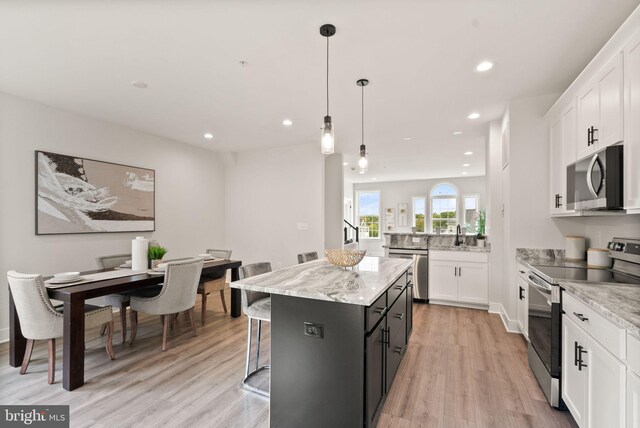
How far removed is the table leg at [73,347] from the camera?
2.23 meters

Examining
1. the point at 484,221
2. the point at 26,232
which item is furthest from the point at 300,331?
the point at 484,221

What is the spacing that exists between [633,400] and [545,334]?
1.06 metres

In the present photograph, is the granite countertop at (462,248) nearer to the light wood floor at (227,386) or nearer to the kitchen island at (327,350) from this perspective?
the light wood floor at (227,386)

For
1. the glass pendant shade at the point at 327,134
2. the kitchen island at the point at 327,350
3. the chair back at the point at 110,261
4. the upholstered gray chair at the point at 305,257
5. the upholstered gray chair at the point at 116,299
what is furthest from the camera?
the chair back at the point at 110,261

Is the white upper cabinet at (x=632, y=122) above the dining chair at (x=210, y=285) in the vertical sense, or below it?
above

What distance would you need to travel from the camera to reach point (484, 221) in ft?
15.8

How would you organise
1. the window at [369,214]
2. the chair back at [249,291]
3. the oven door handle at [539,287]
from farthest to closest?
the window at [369,214]
the chair back at [249,291]
the oven door handle at [539,287]

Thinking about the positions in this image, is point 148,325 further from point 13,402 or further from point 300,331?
point 300,331

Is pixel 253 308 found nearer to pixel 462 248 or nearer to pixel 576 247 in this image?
pixel 576 247

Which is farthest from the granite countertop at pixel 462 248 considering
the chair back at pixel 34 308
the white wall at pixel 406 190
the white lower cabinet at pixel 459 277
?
the white wall at pixel 406 190

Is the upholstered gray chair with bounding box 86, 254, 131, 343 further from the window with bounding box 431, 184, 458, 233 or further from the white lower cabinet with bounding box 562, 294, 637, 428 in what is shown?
the window with bounding box 431, 184, 458, 233

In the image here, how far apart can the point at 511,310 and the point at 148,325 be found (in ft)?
14.2

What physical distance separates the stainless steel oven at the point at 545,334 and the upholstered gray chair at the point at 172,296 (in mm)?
2978

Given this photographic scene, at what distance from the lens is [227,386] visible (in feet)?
7.55
